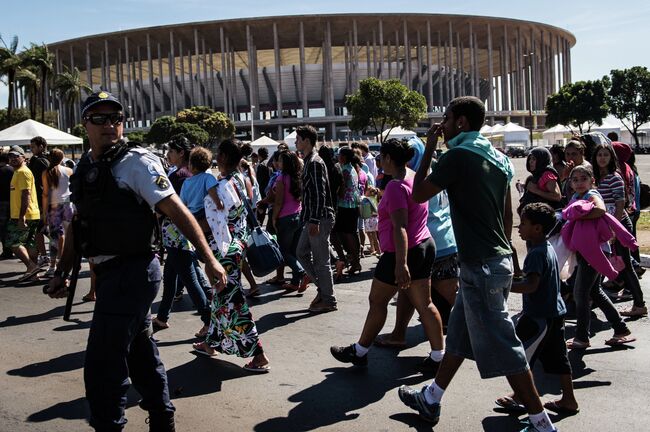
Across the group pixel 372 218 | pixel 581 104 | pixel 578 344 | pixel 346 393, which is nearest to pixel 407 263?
pixel 346 393

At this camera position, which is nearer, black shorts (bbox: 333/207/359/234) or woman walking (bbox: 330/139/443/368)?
woman walking (bbox: 330/139/443/368)

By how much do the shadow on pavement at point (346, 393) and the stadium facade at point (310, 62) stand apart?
84624mm

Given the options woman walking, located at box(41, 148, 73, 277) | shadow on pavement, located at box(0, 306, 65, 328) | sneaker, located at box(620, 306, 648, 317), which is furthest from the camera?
woman walking, located at box(41, 148, 73, 277)

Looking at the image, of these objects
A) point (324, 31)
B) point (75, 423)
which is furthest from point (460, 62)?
point (75, 423)

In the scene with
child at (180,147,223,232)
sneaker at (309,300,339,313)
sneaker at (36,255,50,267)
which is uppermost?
child at (180,147,223,232)

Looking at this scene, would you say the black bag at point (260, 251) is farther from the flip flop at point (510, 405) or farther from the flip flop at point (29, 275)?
the flip flop at point (29, 275)

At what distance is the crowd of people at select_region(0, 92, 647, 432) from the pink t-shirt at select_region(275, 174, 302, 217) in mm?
17

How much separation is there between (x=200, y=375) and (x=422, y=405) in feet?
6.29

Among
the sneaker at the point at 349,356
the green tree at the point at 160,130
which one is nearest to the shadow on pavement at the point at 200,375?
the sneaker at the point at 349,356

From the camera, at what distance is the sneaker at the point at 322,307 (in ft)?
23.6

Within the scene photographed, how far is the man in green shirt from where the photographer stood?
3623mm

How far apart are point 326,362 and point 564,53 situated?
115387 mm

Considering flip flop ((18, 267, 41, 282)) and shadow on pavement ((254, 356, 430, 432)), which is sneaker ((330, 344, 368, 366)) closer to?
shadow on pavement ((254, 356, 430, 432))

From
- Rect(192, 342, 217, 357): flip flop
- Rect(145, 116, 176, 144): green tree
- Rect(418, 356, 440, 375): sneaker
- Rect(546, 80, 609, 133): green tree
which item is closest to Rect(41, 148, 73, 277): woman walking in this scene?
Rect(192, 342, 217, 357): flip flop
